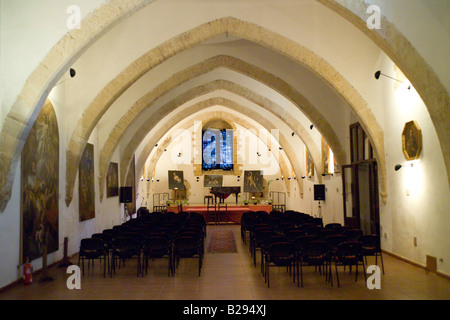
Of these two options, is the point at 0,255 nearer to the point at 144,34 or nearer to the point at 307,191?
Answer: the point at 144,34

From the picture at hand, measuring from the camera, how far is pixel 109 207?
16.5 m

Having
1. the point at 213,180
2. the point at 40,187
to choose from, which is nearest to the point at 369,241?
the point at 40,187

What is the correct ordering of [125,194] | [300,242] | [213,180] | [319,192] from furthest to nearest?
[213,180], [125,194], [319,192], [300,242]

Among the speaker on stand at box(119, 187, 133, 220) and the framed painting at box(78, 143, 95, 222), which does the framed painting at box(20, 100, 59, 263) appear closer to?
the framed painting at box(78, 143, 95, 222)

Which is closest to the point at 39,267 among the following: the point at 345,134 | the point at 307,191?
the point at 345,134

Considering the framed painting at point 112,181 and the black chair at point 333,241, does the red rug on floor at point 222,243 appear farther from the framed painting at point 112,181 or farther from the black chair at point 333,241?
the framed painting at point 112,181

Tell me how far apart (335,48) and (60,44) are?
6861 mm

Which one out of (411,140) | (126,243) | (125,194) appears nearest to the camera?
(126,243)

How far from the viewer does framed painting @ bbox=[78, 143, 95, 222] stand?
1271 centimetres

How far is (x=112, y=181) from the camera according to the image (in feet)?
54.5

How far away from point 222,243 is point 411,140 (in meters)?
6.92

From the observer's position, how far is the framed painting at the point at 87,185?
41.7ft

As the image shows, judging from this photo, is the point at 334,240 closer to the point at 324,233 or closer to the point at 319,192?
the point at 324,233
